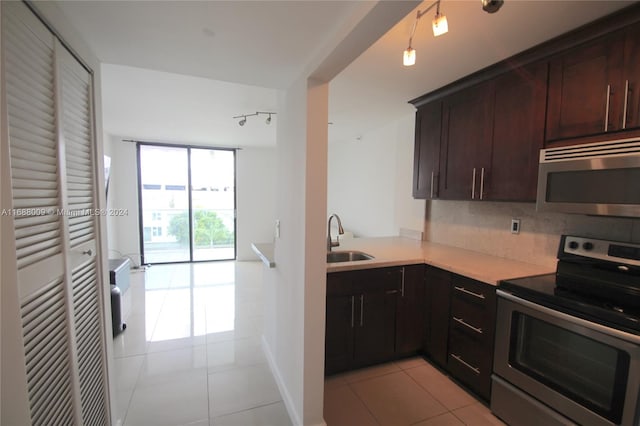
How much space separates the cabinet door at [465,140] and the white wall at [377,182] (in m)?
0.75

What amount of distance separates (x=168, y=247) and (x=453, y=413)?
18.2ft

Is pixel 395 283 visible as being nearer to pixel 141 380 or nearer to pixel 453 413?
pixel 453 413

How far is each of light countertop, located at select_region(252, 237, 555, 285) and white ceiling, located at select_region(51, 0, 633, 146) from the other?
4.56 feet

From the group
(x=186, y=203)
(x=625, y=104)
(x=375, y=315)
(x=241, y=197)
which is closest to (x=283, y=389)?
(x=375, y=315)

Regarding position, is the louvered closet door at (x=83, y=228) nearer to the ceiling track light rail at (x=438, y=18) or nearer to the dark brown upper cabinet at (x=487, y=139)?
the ceiling track light rail at (x=438, y=18)

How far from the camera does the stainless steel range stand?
4.19 ft

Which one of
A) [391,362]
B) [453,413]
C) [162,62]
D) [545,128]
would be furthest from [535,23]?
[391,362]

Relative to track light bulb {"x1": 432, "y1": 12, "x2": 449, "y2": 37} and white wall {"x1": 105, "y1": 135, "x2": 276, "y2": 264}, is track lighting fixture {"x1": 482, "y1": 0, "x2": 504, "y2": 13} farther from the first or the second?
white wall {"x1": 105, "y1": 135, "x2": 276, "y2": 264}

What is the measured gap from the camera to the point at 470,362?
6.49ft

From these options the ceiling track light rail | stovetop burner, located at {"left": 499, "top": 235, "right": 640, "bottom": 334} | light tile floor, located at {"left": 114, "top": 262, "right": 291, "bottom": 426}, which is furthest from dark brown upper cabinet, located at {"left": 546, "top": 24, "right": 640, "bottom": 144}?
light tile floor, located at {"left": 114, "top": 262, "right": 291, "bottom": 426}

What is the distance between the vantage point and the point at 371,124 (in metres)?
3.71

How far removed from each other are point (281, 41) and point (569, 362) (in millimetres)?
2211

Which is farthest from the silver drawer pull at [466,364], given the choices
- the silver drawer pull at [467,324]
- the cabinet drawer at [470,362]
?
the silver drawer pull at [467,324]

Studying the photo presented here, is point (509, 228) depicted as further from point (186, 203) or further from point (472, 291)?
point (186, 203)
